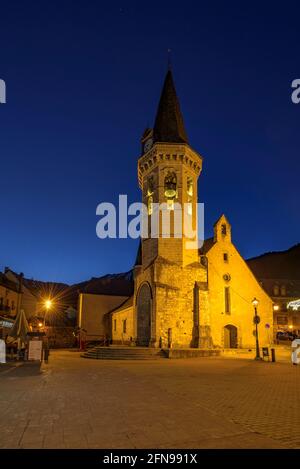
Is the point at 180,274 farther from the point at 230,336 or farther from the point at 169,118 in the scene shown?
the point at 169,118

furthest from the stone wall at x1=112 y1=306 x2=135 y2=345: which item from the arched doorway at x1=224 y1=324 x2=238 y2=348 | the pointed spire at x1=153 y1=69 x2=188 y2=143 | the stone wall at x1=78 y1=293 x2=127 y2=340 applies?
the pointed spire at x1=153 y1=69 x2=188 y2=143

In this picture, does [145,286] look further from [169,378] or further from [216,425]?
[216,425]

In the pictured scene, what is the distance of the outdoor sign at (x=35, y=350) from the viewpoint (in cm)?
2205

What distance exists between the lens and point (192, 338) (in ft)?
104

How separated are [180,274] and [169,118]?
15092 mm

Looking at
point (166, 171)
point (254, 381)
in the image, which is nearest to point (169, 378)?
point (254, 381)

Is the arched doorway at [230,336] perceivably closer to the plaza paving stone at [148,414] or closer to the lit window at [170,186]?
the lit window at [170,186]

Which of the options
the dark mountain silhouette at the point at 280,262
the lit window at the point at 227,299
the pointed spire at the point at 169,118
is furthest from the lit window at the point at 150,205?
the dark mountain silhouette at the point at 280,262

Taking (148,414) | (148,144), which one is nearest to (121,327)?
(148,144)

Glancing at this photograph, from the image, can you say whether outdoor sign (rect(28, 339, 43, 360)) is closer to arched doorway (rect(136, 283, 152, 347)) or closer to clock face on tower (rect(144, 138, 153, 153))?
arched doorway (rect(136, 283, 152, 347))

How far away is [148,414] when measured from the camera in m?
8.01

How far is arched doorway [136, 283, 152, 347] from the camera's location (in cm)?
3206

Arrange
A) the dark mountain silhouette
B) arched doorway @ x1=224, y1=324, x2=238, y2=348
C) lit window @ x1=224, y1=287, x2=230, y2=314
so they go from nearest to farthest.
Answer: arched doorway @ x1=224, y1=324, x2=238, y2=348 → lit window @ x1=224, y1=287, x2=230, y2=314 → the dark mountain silhouette

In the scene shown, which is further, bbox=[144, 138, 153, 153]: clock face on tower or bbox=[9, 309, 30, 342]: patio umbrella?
bbox=[144, 138, 153, 153]: clock face on tower
